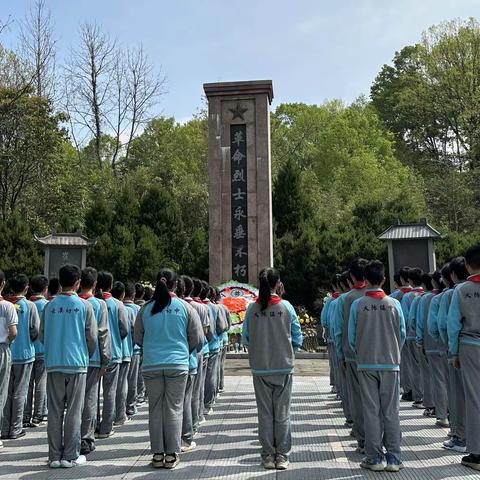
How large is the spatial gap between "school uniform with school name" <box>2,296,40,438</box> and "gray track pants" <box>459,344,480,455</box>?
4671 mm

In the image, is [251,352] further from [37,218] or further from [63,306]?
[37,218]

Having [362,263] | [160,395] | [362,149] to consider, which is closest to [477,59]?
[362,149]

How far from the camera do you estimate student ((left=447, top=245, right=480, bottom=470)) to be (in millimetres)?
4855

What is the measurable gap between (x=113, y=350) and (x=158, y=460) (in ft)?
5.53

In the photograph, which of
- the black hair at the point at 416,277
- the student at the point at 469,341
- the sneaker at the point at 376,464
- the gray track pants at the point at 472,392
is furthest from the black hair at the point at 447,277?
the sneaker at the point at 376,464

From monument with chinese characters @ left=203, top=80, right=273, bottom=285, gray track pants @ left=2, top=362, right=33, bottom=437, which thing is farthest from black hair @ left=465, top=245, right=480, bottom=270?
monument with chinese characters @ left=203, top=80, right=273, bottom=285

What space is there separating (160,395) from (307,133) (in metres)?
33.5

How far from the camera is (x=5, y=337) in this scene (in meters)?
5.76

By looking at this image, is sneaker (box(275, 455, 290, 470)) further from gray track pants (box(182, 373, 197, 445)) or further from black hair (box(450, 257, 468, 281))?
black hair (box(450, 257, 468, 281))

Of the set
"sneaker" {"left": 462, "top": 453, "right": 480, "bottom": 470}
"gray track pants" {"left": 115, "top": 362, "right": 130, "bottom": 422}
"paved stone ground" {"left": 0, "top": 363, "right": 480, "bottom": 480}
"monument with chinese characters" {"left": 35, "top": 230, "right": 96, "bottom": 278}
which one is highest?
"monument with chinese characters" {"left": 35, "top": 230, "right": 96, "bottom": 278}

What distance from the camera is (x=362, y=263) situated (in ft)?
19.3

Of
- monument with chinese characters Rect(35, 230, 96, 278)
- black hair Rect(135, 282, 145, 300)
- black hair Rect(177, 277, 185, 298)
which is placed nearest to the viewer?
black hair Rect(177, 277, 185, 298)

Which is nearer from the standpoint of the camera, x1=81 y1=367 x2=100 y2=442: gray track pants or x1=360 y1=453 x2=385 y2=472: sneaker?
x1=360 y1=453 x2=385 y2=472: sneaker

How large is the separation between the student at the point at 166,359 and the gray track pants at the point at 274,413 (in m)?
0.73
